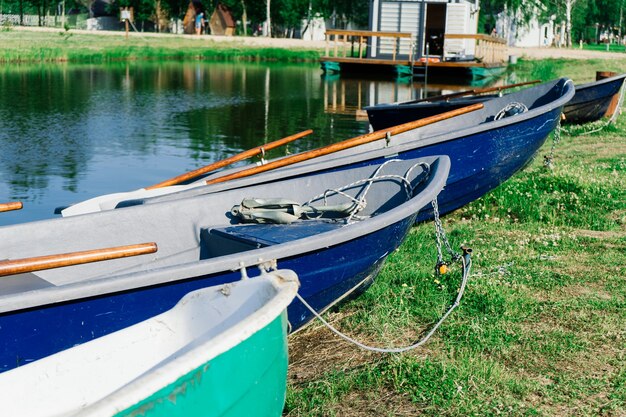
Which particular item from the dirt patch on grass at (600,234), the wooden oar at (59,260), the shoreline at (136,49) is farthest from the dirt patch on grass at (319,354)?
the shoreline at (136,49)

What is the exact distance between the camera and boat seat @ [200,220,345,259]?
5.74 m

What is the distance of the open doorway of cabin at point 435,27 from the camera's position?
39953 millimetres

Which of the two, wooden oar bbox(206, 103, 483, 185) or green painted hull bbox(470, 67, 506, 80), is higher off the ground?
green painted hull bbox(470, 67, 506, 80)

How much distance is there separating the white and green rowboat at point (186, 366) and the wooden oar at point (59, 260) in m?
1.12

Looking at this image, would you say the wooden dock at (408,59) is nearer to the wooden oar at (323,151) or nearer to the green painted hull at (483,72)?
the green painted hull at (483,72)

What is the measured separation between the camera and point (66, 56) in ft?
130

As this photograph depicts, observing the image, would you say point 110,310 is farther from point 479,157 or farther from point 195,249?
point 479,157

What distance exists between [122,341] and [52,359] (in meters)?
0.32

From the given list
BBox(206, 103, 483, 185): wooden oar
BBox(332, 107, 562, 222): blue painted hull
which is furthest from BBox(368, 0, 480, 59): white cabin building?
BBox(332, 107, 562, 222): blue painted hull

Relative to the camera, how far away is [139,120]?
21.6 meters

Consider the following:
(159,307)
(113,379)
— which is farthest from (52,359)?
(159,307)

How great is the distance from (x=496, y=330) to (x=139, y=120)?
55.9 feet

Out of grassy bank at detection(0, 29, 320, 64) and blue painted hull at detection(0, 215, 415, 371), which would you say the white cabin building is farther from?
blue painted hull at detection(0, 215, 415, 371)

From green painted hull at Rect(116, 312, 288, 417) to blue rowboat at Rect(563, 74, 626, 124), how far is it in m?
13.2
